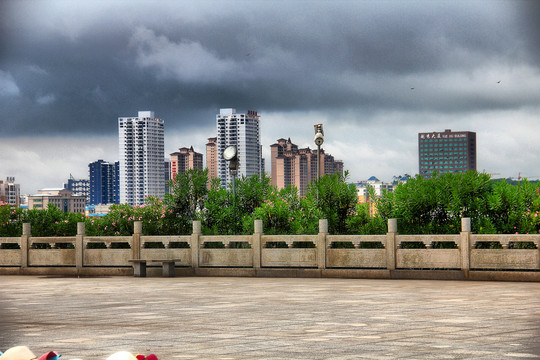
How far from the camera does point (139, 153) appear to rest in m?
122

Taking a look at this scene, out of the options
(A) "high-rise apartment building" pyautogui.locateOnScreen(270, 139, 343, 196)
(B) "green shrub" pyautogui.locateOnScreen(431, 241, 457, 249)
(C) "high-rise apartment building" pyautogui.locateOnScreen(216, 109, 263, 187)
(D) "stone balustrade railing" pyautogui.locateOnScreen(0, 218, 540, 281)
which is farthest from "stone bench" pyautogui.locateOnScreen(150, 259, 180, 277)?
(A) "high-rise apartment building" pyautogui.locateOnScreen(270, 139, 343, 196)

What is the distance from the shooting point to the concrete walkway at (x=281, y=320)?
7664 mm

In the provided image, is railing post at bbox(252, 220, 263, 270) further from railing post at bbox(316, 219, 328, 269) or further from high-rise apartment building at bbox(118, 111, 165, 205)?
high-rise apartment building at bbox(118, 111, 165, 205)

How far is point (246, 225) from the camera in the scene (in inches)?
893

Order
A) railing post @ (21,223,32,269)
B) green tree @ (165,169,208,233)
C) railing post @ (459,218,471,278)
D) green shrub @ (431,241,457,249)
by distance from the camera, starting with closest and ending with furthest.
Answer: railing post @ (459,218,471,278), green shrub @ (431,241,457,249), railing post @ (21,223,32,269), green tree @ (165,169,208,233)

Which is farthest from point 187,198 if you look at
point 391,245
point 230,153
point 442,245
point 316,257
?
point 391,245

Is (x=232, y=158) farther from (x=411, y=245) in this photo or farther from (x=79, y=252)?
(x=411, y=245)

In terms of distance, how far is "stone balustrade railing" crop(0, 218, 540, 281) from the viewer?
55.4 ft

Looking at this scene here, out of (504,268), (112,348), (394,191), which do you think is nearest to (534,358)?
(112,348)

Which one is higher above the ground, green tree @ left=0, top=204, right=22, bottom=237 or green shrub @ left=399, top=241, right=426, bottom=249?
green tree @ left=0, top=204, right=22, bottom=237

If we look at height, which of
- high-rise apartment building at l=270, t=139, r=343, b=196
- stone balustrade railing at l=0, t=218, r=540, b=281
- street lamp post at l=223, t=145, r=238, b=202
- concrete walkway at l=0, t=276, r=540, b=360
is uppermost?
high-rise apartment building at l=270, t=139, r=343, b=196

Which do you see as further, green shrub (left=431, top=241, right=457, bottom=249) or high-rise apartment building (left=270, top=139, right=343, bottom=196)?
high-rise apartment building (left=270, top=139, right=343, bottom=196)

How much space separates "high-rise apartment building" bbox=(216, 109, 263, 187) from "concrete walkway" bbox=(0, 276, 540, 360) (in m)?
72.1

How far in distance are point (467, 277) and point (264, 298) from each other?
6013mm
